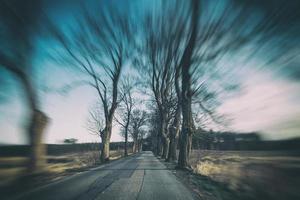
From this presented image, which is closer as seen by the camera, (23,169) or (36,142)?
(23,169)

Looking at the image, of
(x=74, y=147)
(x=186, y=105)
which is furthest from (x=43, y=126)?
(x=74, y=147)

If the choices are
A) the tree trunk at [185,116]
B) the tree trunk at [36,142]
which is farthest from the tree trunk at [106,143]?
the tree trunk at [36,142]

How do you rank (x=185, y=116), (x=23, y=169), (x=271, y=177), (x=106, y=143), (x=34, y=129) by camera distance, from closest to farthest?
(x=271, y=177), (x=23, y=169), (x=34, y=129), (x=185, y=116), (x=106, y=143)

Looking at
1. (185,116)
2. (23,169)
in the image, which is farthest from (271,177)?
(185,116)

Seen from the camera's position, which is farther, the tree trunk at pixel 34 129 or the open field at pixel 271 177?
the tree trunk at pixel 34 129

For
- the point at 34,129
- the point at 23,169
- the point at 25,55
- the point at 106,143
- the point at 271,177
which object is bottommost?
the point at 271,177

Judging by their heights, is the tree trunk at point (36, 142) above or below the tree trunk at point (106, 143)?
below

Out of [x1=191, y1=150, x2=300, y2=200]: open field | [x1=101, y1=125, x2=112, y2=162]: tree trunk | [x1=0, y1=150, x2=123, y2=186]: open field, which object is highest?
[x1=101, y1=125, x2=112, y2=162]: tree trunk

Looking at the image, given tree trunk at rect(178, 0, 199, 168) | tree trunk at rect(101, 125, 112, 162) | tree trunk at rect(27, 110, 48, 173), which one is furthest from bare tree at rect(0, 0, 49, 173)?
tree trunk at rect(101, 125, 112, 162)

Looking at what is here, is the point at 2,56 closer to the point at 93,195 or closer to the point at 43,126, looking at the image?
the point at 43,126

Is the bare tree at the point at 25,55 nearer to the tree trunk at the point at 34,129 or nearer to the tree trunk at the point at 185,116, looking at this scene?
the tree trunk at the point at 34,129

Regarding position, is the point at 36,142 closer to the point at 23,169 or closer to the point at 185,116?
the point at 23,169

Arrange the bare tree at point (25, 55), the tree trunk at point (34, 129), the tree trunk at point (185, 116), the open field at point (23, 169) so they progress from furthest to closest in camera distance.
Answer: the tree trunk at point (185, 116), the open field at point (23, 169), the tree trunk at point (34, 129), the bare tree at point (25, 55)

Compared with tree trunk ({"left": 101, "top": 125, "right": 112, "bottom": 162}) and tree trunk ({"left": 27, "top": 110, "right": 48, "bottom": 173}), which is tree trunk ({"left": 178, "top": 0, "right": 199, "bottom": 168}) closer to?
tree trunk ({"left": 27, "top": 110, "right": 48, "bottom": 173})
